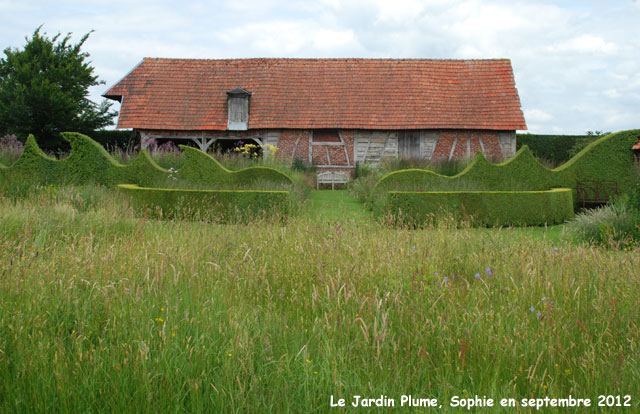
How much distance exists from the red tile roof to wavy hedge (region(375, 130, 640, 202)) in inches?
288

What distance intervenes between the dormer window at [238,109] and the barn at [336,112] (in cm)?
4

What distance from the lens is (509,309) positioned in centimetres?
347

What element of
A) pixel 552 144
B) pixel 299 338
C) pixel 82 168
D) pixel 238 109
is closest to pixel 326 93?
pixel 238 109

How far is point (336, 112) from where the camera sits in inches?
781

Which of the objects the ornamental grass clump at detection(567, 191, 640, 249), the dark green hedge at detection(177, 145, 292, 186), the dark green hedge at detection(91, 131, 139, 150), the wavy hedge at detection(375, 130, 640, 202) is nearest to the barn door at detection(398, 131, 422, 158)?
the wavy hedge at detection(375, 130, 640, 202)

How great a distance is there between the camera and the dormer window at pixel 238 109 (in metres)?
19.5

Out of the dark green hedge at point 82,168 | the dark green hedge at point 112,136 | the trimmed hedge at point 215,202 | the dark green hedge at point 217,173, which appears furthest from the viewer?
the dark green hedge at point 112,136

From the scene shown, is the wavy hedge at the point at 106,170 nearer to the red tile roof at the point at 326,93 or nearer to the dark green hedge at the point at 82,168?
the dark green hedge at the point at 82,168

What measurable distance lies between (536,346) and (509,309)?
0.65m

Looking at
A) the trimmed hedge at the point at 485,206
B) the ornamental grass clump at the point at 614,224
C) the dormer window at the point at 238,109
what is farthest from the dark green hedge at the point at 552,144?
the ornamental grass clump at the point at 614,224

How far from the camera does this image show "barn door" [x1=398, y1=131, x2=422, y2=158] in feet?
65.4

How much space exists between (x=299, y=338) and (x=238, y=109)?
1774cm

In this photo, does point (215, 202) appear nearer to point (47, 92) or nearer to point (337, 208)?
point (337, 208)

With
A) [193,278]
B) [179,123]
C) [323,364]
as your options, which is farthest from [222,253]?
[179,123]
